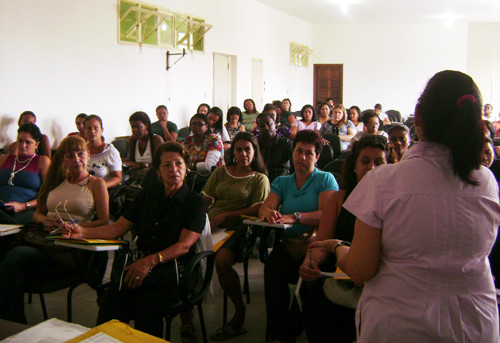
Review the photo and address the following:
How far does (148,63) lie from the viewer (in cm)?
Answer: 773

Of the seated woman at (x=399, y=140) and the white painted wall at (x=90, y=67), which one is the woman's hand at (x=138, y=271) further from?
the white painted wall at (x=90, y=67)

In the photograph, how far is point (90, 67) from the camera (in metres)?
6.65

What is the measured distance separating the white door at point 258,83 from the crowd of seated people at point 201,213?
752 centimetres

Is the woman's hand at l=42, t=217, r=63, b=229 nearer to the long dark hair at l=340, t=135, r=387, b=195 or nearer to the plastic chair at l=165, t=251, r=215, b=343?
the plastic chair at l=165, t=251, r=215, b=343

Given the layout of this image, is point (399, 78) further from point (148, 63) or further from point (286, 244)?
point (286, 244)

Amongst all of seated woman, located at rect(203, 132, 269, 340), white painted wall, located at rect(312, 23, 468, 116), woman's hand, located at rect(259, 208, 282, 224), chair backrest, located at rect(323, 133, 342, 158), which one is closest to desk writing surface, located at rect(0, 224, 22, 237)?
seated woman, located at rect(203, 132, 269, 340)

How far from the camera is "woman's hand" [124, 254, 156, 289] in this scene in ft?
7.42

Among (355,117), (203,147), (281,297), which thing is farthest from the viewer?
(355,117)

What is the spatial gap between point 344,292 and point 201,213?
3.07 feet

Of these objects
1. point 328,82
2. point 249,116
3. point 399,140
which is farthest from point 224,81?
point 399,140

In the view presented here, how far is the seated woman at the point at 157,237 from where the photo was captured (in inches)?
88.4

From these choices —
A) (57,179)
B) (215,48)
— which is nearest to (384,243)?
(57,179)

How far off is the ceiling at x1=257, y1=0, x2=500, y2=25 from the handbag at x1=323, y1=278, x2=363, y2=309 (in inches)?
404

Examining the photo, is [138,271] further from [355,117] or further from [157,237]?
[355,117]
